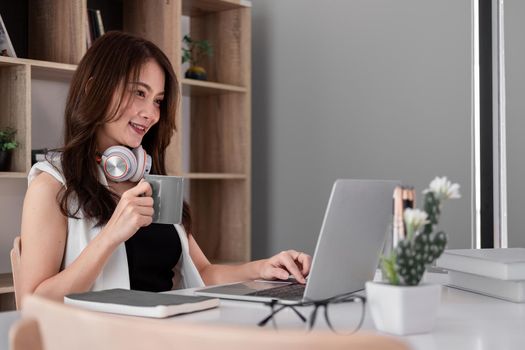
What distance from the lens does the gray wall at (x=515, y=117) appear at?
10.3 ft

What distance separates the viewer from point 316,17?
151 inches

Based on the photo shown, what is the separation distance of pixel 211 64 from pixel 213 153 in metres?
0.47

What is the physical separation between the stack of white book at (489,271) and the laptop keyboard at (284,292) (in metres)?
0.35

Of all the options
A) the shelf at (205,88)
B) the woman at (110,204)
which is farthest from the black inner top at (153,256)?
the shelf at (205,88)

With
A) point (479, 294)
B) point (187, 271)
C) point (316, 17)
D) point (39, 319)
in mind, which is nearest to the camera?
point (39, 319)

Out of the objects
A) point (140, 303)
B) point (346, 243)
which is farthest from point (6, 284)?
point (346, 243)

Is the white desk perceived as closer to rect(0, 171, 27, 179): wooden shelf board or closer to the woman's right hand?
the woman's right hand

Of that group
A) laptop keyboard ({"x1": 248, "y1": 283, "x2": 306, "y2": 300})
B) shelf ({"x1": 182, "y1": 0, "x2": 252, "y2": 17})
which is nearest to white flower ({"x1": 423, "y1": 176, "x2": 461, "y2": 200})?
laptop keyboard ({"x1": 248, "y1": 283, "x2": 306, "y2": 300})

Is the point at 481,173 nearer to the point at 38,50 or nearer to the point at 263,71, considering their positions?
the point at 263,71

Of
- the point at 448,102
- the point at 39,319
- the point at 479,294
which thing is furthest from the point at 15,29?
the point at 39,319

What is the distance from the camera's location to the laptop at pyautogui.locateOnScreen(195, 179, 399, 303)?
50.3 inches

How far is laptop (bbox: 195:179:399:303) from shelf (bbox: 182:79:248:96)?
85.4 inches

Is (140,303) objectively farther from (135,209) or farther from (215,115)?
(215,115)

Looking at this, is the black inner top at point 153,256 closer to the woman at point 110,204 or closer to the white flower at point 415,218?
the woman at point 110,204
